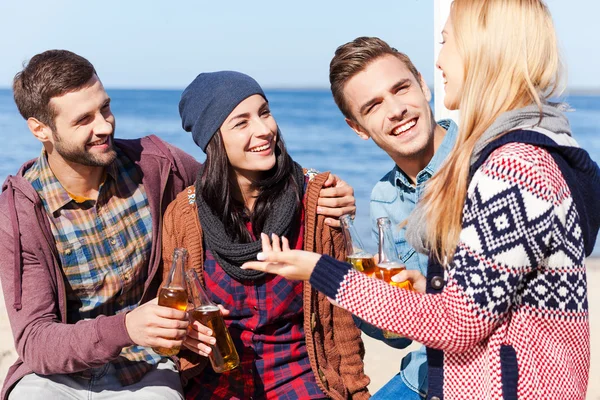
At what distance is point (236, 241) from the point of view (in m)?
3.40

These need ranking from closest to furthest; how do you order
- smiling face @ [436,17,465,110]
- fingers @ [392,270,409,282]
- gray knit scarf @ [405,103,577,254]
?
gray knit scarf @ [405,103,577,254]
smiling face @ [436,17,465,110]
fingers @ [392,270,409,282]

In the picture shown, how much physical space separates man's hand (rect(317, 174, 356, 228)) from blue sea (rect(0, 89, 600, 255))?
242 inches

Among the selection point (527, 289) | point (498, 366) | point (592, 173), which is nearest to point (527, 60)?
point (592, 173)

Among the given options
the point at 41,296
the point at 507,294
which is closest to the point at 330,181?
the point at 41,296

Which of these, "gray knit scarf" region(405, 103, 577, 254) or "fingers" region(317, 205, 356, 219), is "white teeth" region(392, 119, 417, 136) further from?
"gray knit scarf" region(405, 103, 577, 254)

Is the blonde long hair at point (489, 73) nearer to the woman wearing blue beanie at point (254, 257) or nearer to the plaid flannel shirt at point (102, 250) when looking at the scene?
the woman wearing blue beanie at point (254, 257)

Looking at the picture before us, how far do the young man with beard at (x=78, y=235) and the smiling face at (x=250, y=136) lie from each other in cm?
30

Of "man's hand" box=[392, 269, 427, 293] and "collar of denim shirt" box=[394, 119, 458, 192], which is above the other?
"collar of denim shirt" box=[394, 119, 458, 192]

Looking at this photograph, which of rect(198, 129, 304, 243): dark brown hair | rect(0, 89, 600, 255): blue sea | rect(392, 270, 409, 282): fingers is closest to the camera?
rect(392, 270, 409, 282): fingers

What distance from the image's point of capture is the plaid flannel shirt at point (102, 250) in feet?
11.0

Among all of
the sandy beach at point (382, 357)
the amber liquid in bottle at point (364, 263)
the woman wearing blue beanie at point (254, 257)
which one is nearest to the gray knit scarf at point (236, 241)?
the woman wearing blue beanie at point (254, 257)

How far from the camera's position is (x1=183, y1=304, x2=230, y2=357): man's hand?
2916 mm

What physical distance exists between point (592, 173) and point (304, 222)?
1506 mm

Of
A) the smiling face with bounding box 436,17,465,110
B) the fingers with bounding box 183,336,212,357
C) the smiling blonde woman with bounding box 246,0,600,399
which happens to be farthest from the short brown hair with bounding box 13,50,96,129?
the smiling face with bounding box 436,17,465,110
